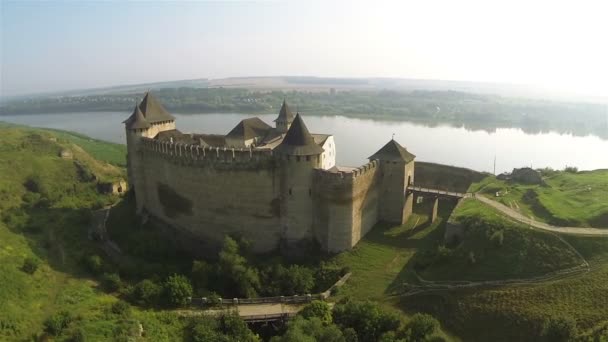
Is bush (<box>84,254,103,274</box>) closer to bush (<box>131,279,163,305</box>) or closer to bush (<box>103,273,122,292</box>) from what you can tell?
bush (<box>103,273,122,292</box>)

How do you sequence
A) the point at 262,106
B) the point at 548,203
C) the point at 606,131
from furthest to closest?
the point at 262,106 → the point at 606,131 → the point at 548,203

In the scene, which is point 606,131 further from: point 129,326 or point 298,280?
point 129,326

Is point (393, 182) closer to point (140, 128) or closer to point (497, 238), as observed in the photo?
point (497, 238)

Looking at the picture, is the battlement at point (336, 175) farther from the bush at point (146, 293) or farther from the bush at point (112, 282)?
the bush at point (112, 282)

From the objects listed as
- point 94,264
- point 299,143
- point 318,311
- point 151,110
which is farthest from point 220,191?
point 318,311

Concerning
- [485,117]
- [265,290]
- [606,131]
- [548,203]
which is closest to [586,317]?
[548,203]

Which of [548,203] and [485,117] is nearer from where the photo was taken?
[548,203]

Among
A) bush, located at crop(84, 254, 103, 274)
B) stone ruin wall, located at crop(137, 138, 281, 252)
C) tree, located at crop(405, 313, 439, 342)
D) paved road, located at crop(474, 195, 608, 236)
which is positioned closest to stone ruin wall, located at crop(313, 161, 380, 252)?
stone ruin wall, located at crop(137, 138, 281, 252)
